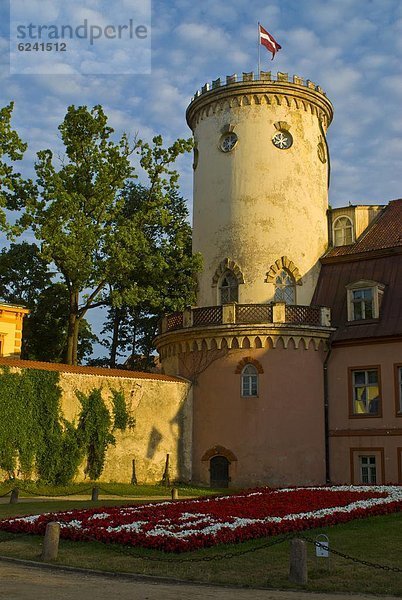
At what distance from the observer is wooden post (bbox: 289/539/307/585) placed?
1104cm

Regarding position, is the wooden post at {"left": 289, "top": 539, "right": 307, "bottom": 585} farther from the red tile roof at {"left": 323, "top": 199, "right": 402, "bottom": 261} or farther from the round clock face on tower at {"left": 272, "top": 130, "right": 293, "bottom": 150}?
the round clock face on tower at {"left": 272, "top": 130, "right": 293, "bottom": 150}

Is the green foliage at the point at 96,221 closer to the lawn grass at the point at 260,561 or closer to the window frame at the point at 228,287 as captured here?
the window frame at the point at 228,287

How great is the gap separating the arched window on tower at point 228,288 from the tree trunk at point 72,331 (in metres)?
6.79

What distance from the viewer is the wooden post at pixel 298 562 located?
11.0m

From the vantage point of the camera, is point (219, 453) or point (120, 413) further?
point (219, 453)

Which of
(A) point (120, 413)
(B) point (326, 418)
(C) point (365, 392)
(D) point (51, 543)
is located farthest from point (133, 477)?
(D) point (51, 543)

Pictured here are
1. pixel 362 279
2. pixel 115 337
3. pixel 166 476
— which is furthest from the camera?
pixel 115 337

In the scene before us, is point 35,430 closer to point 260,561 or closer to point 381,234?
point 260,561

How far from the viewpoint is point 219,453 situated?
3139 cm

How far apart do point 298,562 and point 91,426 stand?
60.0ft

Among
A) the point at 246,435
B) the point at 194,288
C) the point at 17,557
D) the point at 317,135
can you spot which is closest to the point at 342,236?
the point at 317,135

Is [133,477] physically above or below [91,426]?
→ below

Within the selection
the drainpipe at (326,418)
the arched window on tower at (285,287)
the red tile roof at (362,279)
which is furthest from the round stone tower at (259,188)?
the drainpipe at (326,418)

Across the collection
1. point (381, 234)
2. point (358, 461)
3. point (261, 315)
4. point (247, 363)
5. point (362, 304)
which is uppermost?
point (381, 234)
